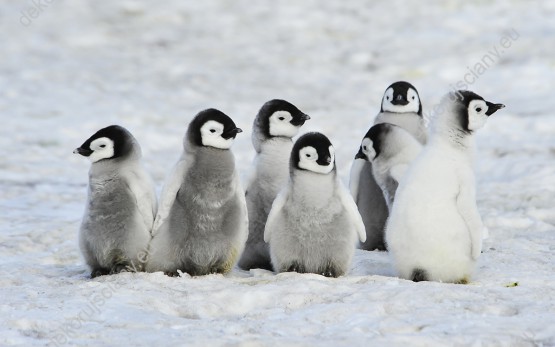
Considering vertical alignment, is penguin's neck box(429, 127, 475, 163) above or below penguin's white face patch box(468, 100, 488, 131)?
below

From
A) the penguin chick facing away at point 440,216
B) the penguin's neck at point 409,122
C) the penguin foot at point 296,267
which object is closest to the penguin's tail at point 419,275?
the penguin chick facing away at point 440,216

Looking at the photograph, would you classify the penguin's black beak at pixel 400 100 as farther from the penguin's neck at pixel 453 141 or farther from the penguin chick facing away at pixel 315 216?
the penguin chick facing away at pixel 315 216

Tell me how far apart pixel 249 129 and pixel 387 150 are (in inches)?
210

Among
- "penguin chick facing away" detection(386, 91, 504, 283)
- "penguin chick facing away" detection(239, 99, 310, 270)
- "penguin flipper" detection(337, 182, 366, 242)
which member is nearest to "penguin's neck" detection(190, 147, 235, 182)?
"penguin chick facing away" detection(239, 99, 310, 270)

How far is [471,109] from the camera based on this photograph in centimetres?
523

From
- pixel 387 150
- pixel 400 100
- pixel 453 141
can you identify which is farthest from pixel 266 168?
pixel 400 100

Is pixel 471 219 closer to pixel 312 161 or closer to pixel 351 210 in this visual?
pixel 351 210

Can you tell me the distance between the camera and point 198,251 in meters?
5.18

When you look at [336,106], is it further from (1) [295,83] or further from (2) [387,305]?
(2) [387,305]

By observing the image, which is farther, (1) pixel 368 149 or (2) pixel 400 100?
(2) pixel 400 100

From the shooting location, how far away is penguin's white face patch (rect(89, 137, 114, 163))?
17.3 feet

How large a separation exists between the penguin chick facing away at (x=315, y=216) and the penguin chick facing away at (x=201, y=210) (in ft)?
0.87

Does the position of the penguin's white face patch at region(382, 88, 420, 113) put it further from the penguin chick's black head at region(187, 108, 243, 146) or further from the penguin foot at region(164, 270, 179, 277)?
the penguin foot at region(164, 270, 179, 277)

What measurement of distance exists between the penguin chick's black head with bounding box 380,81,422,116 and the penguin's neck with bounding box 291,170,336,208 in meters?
1.99
